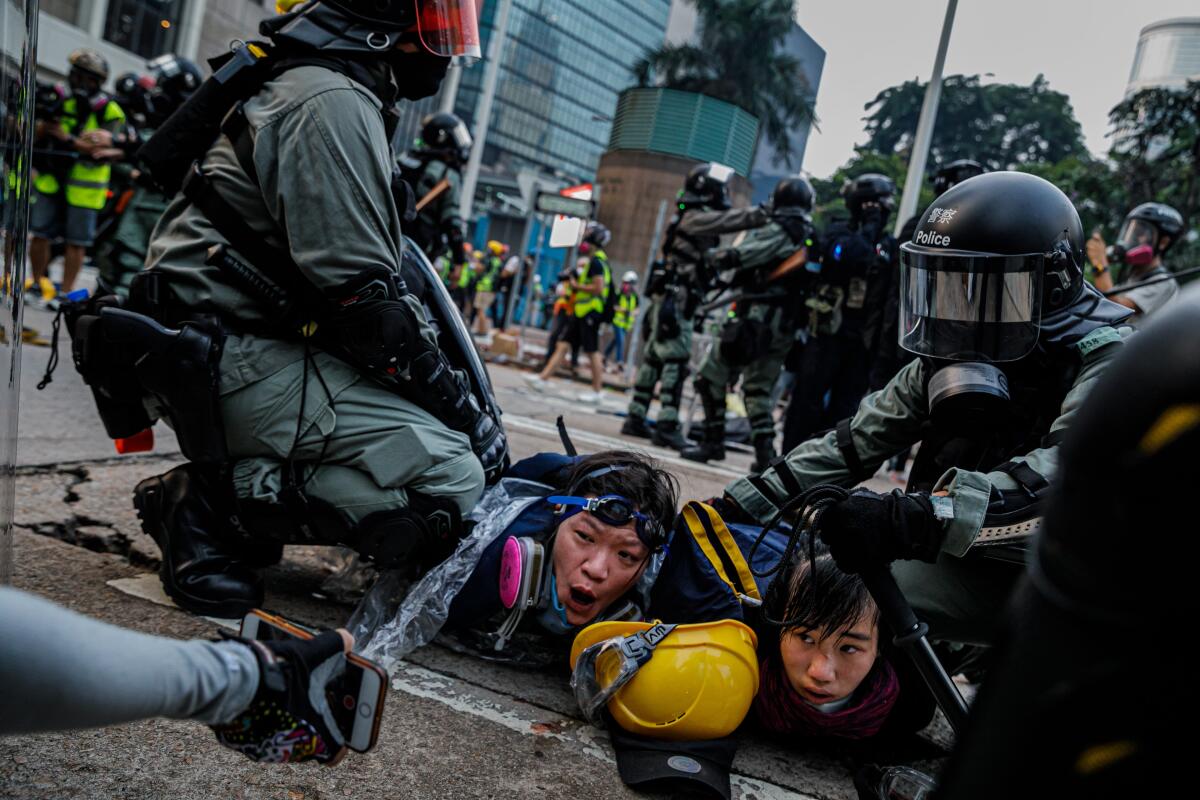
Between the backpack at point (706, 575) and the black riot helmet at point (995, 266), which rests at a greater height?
the black riot helmet at point (995, 266)

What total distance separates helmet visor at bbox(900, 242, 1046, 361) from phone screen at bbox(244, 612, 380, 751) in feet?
4.88

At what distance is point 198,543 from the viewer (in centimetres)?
205

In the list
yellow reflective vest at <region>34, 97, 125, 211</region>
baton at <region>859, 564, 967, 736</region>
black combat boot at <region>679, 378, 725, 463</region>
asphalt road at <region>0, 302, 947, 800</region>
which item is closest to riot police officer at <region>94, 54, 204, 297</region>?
yellow reflective vest at <region>34, 97, 125, 211</region>

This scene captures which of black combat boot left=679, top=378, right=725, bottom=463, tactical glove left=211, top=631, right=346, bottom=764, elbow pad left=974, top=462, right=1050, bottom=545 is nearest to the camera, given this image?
tactical glove left=211, top=631, right=346, bottom=764

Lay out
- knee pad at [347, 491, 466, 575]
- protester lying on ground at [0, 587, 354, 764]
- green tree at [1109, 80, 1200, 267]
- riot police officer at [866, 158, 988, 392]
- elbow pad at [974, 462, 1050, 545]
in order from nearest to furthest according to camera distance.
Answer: protester lying on ground at [0, 587, 354, 764]
elbow pad at [974, 462, 1050, 545]
knee pad at [347, 491, 466, 575]
riot police officer at [866, 158, 988, 392]
green tree at [1109, 80, 1200, 267]

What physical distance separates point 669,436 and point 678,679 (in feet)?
15.2

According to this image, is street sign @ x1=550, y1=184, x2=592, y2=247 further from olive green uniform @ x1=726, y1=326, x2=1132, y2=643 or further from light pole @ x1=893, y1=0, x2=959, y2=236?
olive green uniform @ x1=726, y1=326, x2=1132, y2=643

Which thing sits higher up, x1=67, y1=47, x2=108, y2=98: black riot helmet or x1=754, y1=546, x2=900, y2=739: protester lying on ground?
x1=67, y1=47, x2=108, y2=98: black riot helmet

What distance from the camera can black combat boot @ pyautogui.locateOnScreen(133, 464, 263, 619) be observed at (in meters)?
2.01

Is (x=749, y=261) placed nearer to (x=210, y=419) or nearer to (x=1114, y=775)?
(x=210, y=419)

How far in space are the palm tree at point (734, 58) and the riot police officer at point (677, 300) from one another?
68.5 ft

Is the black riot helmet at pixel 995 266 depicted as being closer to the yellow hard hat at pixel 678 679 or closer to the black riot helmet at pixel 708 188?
the yellow hard hat at pixel 678 679

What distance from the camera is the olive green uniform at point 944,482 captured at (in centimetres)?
169

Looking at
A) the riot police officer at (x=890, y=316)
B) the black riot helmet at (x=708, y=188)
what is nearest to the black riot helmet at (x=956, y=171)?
the riot police officer at (x=890, y=316)
